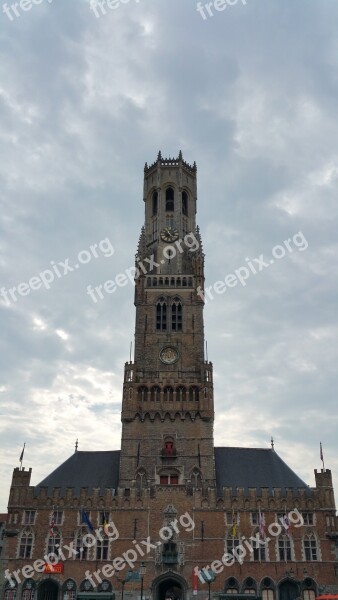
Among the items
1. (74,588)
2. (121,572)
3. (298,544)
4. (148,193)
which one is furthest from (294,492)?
(148,193)

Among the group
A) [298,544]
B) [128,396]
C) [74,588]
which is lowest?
[74,588]

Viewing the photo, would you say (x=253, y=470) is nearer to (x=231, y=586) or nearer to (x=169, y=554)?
(x=231, y=586)

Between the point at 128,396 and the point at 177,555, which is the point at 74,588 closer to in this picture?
the point at 177,555

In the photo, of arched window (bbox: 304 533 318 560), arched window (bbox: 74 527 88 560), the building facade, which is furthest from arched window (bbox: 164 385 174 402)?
arched window (bbox: 304 533 318 560)

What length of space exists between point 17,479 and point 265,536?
26340 mm

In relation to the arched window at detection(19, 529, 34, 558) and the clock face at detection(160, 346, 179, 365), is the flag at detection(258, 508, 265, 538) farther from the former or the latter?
the arched window at detection(19, 529, 34, 558)

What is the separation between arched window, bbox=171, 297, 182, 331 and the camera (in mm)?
65000

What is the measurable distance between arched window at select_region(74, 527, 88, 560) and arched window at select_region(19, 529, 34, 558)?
4.67 m

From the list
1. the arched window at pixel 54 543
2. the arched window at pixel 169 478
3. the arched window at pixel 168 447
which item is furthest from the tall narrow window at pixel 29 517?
the arched window at pixel 168 447

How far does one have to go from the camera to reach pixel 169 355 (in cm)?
6316

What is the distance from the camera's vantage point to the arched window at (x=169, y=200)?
7534cm

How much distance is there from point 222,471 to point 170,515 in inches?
323

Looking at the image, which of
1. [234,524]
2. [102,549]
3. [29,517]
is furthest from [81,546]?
[234,524]

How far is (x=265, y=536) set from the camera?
5244 cm
